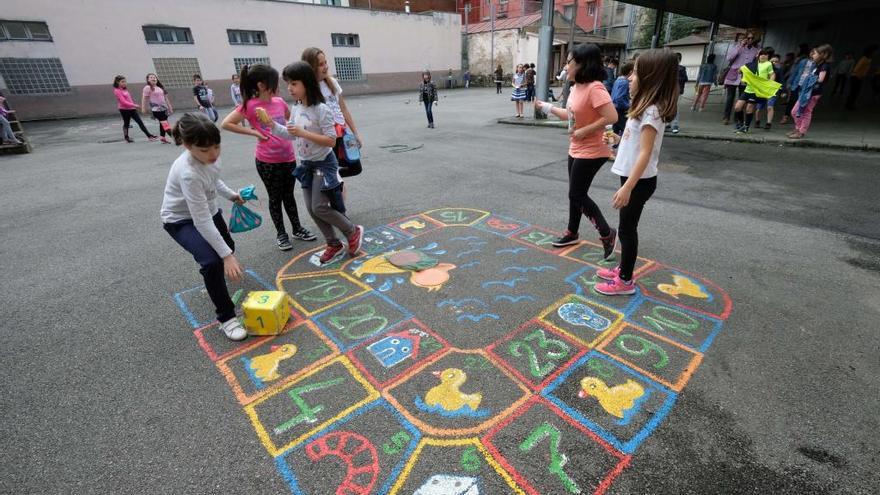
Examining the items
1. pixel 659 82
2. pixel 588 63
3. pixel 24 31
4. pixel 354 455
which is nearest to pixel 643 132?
pixel 659 82

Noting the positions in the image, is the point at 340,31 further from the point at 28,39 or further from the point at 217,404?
the point at 217,404

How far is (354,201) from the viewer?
585 centimetres

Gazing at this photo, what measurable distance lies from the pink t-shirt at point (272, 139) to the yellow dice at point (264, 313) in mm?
1626

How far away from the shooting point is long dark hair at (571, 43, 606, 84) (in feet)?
10.8

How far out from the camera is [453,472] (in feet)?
6.31

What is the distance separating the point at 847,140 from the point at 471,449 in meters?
10.3

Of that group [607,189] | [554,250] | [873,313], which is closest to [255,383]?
[554,250]

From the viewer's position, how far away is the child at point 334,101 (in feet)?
12.2

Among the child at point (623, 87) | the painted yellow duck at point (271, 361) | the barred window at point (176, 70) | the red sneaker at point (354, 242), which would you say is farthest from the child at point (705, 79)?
the barred window at point (176, 70)

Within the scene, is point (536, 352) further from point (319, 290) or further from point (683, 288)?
point (319, 290)

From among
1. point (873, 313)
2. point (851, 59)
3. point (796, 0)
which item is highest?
point (796, 0)

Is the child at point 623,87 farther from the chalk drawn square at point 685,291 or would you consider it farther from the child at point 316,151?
the child at point 316,151

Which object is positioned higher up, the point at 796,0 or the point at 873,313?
the point at 796,0

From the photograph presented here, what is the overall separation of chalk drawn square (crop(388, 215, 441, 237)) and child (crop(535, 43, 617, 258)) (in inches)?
65.3
